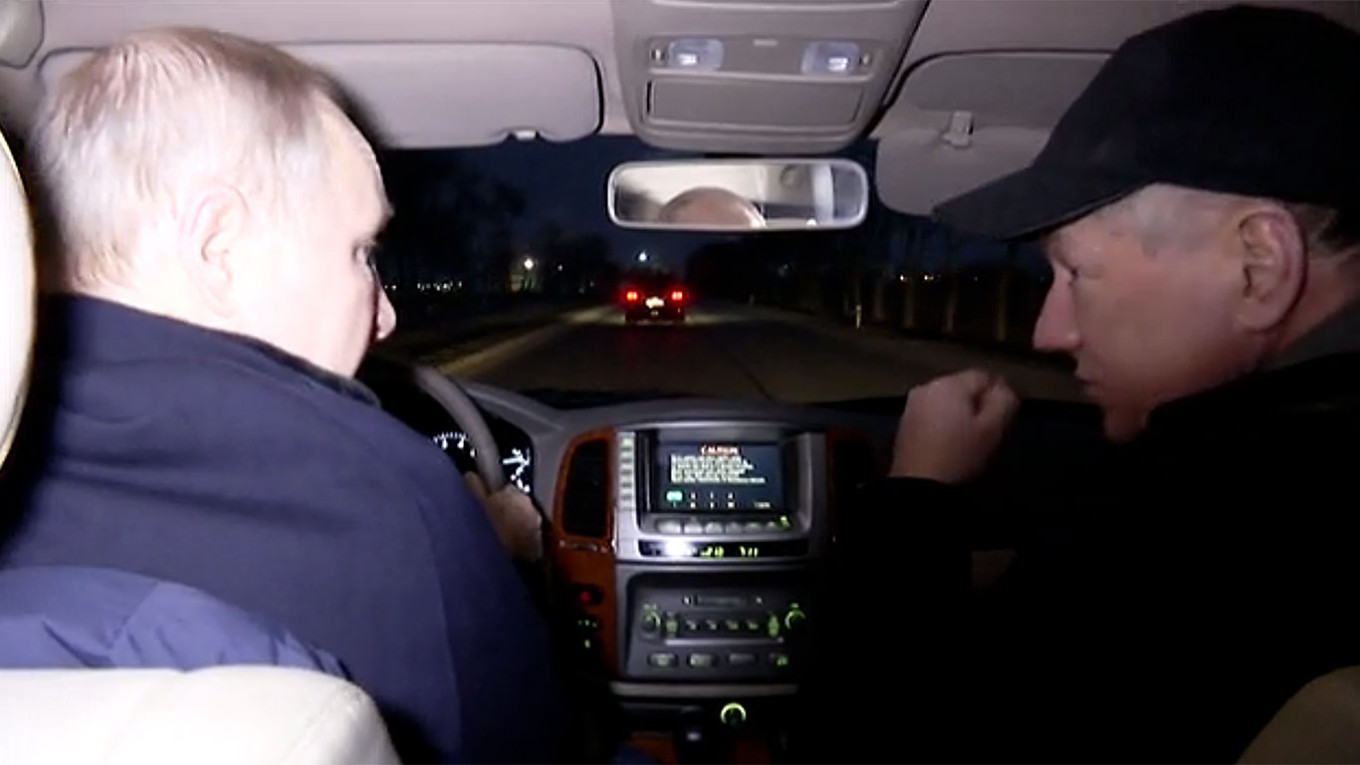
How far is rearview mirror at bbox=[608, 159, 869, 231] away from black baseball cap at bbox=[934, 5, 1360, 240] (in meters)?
1.21

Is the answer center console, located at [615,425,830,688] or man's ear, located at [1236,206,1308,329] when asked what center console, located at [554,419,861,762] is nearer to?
center console, located at [615,425,830,688]

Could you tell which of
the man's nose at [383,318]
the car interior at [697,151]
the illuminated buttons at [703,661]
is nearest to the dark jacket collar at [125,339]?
the car interior at [697,151]

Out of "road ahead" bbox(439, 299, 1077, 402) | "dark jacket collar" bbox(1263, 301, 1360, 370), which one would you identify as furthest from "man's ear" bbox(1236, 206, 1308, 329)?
"road ahead" bbox(439, 299, 1077, 402)

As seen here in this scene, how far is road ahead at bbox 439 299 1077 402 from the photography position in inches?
151

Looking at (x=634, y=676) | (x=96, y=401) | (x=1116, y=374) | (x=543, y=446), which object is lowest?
(x=634, y=676)

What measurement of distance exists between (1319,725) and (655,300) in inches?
95.3

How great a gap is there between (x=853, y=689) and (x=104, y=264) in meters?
2.05

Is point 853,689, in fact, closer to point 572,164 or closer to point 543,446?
point 543,446

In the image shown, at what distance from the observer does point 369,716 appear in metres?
1.21

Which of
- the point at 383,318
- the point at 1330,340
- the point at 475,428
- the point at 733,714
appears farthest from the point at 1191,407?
the point at 733,714

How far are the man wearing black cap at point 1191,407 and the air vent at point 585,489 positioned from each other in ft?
4.09

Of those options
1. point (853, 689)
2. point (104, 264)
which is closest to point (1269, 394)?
point (104, 264)

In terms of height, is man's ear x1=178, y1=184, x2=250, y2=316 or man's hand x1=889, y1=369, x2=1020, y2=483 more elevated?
man's ear x1=178, y1=184, x2=250, y2=316

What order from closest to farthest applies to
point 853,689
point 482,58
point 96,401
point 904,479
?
point 96,401, point 904,479, point 482,58, point 853,689
